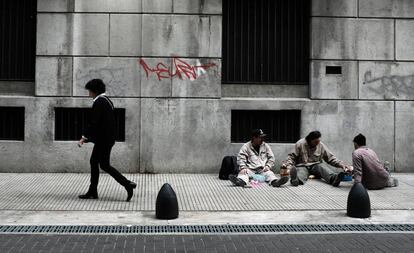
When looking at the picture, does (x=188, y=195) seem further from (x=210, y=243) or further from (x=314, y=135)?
(x=210, y=243)

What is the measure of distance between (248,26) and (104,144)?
5.23 meters

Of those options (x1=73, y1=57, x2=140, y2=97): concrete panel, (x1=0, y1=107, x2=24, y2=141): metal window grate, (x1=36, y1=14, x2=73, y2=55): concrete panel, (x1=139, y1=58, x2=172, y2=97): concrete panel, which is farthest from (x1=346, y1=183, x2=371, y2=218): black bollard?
(x1=0, y1=107, x2=24, y2=141): metal window grate

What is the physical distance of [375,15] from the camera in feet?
41.9

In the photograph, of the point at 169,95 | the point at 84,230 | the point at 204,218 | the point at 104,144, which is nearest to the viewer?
the point at 84,230

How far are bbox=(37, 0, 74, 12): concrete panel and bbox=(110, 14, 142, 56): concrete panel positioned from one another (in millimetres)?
963

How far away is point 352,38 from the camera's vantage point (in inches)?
502

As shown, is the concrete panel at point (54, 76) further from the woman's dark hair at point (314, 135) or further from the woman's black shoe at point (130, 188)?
the woman's dark hair at point (314, 135)

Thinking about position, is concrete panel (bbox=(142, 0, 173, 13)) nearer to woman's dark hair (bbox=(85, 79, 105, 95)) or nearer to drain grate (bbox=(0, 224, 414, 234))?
woman's dark hair (bbox=(85, 79, 105, 95))

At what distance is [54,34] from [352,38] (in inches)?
261

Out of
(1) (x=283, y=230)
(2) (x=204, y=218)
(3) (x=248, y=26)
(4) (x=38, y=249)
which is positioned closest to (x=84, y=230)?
(4) (x=38, y=249)

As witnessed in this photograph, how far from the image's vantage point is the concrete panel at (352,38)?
12727mm

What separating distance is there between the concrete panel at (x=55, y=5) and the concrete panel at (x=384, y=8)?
6.47 meters

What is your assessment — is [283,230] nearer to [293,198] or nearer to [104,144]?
[293,198]

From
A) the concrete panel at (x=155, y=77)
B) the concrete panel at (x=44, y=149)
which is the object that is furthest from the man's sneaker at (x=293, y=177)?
the concrete panel at (x=44, y=149)
